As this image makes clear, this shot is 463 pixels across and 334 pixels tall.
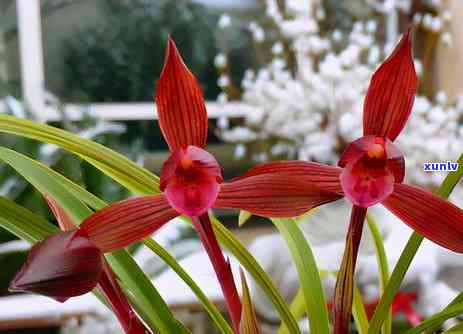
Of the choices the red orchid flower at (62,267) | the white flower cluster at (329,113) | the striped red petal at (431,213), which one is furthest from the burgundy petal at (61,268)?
the white flower cluster at (329,113)

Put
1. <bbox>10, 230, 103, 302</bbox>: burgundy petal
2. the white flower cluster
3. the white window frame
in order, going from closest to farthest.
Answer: <bbox>10, 230, 103, 302</bbox>: burgundy petal, the white flower cluster, the white window frame

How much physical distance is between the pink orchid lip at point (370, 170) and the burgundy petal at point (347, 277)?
0.03 meters

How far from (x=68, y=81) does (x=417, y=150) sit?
5.85ft

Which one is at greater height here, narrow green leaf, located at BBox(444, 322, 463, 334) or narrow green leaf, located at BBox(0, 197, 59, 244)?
narrow green leaf, located at BBox(0, 197, 59, 244)

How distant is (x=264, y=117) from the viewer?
2.47 meters

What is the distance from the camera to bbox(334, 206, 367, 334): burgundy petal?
0.24m

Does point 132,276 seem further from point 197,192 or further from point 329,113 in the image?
point 329,113

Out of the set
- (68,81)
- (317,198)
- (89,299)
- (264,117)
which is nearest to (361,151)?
(317,198)

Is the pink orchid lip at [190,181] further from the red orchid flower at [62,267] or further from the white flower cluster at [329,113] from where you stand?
the white flower cluster at [329,113]

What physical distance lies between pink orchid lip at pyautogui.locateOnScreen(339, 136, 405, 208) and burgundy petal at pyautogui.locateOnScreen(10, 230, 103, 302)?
91mm

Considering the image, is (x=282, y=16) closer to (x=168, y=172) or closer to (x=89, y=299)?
(x=89, y=299)

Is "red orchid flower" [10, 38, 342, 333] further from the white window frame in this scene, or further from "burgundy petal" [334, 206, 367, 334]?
the white window frame

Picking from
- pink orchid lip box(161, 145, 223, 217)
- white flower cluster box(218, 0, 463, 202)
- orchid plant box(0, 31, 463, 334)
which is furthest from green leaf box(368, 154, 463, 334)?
white flower cluster box(218, 0, 463, 202)

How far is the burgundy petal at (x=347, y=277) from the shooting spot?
242 millimetres
